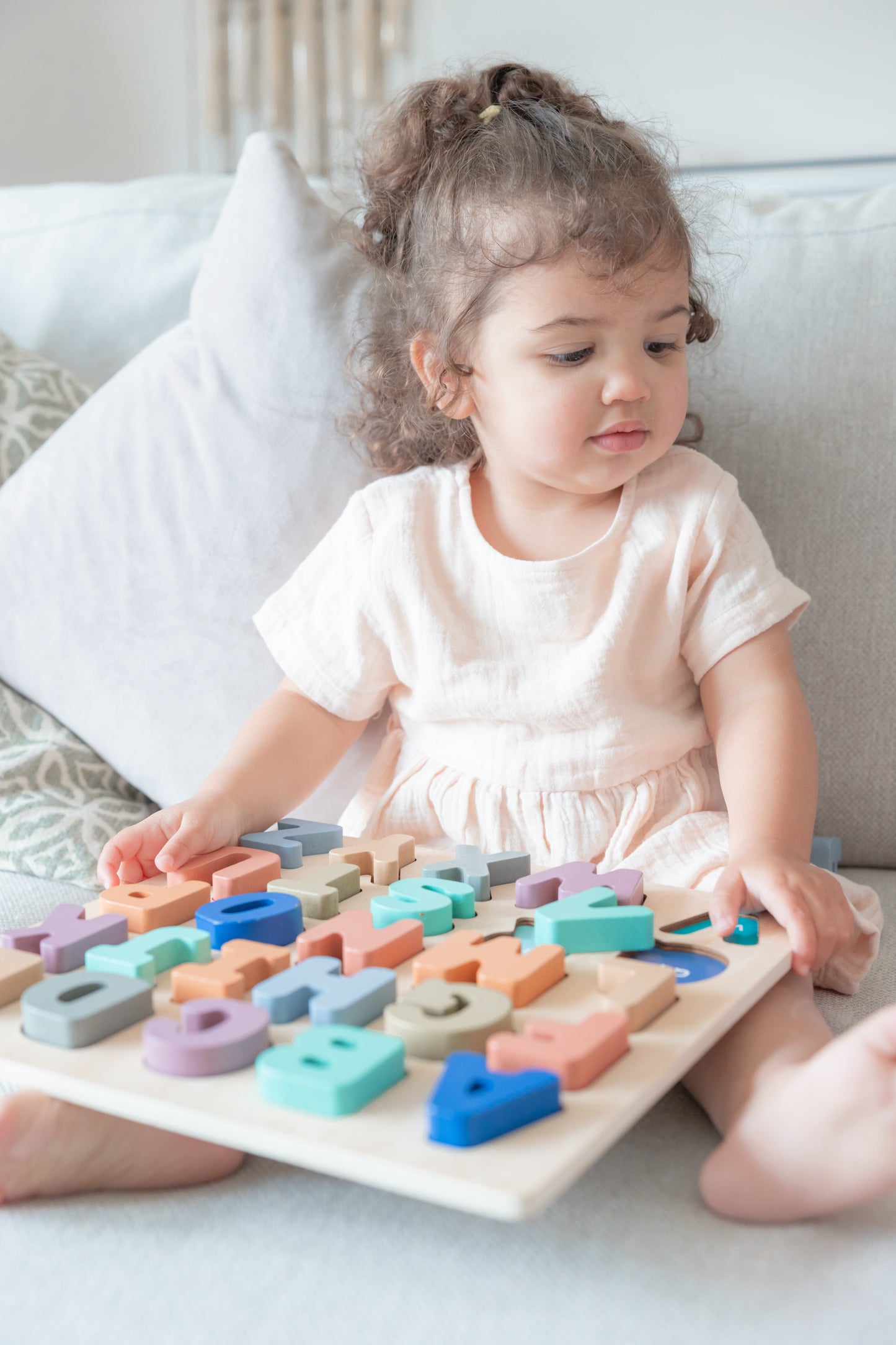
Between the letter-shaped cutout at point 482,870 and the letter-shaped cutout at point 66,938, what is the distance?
0.67 feet

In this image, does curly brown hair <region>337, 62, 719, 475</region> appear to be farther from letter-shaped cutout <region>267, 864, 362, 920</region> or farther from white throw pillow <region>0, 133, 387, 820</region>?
letter-shaped cutout <region>267, 864, 362, 920</region>

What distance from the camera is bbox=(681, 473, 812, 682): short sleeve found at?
0.96 m

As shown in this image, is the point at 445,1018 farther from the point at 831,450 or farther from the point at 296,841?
the point at 831,450

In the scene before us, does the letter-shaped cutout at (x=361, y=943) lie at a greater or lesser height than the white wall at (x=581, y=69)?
lesser

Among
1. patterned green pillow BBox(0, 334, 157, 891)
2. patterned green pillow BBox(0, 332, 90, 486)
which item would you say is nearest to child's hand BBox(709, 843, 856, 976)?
patterned green pillow BBox(0, 334, 157, 891)

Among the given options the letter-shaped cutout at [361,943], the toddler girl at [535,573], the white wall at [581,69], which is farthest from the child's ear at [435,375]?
the white wall at [581,69]

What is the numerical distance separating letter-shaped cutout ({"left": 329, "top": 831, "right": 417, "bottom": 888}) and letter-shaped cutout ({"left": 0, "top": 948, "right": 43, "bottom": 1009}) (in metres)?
0.23

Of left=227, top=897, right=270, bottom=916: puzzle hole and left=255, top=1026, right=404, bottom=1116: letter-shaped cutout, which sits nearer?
left=255, top=1026, right=404, bottom=1116: letter-shaped cutout

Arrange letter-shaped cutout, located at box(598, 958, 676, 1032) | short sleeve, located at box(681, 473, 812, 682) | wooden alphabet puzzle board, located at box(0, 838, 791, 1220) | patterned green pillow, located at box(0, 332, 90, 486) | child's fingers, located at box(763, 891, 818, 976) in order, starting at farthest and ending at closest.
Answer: patterned green pillow, located at box(0, 332, 90, 486) < short sleeve, located at box(681, 473, 812, 682) < child's fingers, located at box(763, 891, 818, 976) < letter-shaped cutout, located at box(598, 958, 676, 1032) < wooden alphabet puzzle board, located at box(0, 838, 791, 1220)

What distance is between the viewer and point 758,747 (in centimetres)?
91

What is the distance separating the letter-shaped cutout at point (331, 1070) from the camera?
54cm

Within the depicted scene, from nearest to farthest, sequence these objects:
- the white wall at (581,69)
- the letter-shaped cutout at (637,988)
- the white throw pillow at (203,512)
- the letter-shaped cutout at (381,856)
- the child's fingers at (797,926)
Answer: the letter-shaped cutout at (637,988)
the child's fingers at (797,926)
the letter-shaped cutout at (381,856)
the white throw pillow at (203,512)
the white wall at (581,69)

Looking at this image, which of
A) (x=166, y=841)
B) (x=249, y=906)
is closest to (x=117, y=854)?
(x=166, y=841)

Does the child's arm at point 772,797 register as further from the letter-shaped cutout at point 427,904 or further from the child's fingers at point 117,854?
the child's fingers at point 117,854
